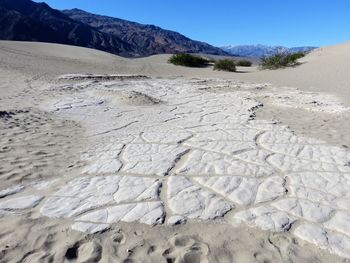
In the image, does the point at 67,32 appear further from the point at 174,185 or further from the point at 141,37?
the point at 174,185

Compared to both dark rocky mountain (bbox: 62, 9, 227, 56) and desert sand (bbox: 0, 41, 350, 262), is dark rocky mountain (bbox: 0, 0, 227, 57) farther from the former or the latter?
desert sand (bbox: 0, 41, 350, 262)

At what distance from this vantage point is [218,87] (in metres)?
12.5

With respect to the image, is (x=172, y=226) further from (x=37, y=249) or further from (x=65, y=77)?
(x=65, y=77)

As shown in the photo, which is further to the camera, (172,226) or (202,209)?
(202,209)

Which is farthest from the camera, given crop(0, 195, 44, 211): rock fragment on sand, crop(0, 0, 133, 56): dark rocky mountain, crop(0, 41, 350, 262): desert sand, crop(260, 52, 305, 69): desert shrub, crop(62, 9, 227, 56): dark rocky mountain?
crop(62, 9, 227, 56): dark rocky mountain

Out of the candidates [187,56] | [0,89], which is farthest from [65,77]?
[187,56]

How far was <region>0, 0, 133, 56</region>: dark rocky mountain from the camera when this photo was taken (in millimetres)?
76250

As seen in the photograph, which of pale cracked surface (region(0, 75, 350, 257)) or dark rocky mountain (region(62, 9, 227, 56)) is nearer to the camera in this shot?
pale cracked surface (region(0, 75, 350, 257))

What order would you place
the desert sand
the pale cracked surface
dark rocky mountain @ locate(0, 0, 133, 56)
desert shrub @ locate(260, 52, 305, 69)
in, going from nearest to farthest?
1. the desert sand
2. the pale cracked surface
3. desert shrub @ locate(260, 52, 305, 69)
4. dark rocky mountain @ locate(0, 0, 133, 56)

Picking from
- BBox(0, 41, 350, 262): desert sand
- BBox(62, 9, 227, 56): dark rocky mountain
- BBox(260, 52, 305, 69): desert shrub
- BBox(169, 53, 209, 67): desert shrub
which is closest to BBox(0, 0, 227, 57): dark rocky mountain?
BBox(62, 9, 227, 56): dark rocky mountain

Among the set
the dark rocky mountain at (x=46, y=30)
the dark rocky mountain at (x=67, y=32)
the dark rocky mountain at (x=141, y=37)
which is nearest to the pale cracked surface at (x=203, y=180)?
the dark rocky mountain at (x=46, y=30)

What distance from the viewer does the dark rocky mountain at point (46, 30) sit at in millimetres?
76250

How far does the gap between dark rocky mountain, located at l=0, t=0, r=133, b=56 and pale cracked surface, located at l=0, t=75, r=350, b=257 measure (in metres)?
74.2

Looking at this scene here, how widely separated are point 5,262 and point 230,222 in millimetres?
1680
